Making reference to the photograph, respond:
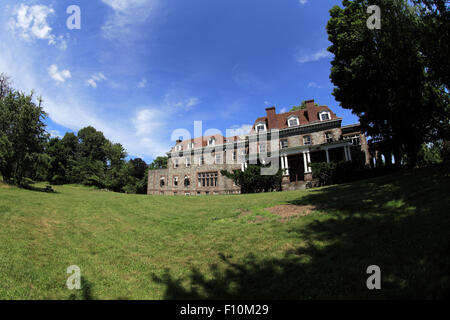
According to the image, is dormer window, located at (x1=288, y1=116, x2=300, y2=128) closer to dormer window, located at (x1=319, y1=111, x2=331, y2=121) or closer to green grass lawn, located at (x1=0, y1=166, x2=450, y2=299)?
dormer window, located at (x1=319, y1=111, x2=331, y2=121)

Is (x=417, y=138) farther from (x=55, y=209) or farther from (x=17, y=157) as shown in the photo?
(x=17, y=157)

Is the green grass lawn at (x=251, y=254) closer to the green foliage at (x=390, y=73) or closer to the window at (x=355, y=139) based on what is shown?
the green foliage at (x=390, y=73)

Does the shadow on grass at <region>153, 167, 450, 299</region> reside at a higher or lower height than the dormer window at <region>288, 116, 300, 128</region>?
lower

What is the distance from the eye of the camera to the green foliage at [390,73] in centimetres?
1056

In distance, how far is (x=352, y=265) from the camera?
4113 millimetres

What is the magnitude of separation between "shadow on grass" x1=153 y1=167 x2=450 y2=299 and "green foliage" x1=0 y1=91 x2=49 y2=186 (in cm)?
2186

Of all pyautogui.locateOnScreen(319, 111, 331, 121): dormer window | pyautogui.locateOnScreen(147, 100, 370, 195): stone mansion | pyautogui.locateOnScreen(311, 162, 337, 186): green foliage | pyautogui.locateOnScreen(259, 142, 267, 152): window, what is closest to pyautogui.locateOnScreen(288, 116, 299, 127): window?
pyautogui.locateOnScreen(147, 100, 370, 195): stone mansion

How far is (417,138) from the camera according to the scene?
18.5 metres

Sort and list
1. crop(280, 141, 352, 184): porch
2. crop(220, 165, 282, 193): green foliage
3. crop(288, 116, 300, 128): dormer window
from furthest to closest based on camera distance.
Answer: crop(288, 116, 300, 128): dormer window < crop(280, 141, 352, 184): porch < crop(220, 165, 282, 193): green foliage

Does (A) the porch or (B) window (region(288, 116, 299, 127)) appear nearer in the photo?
(A) the porch

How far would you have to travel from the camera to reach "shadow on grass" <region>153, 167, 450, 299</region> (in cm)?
335

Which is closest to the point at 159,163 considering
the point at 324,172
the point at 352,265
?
the point at 324,172
